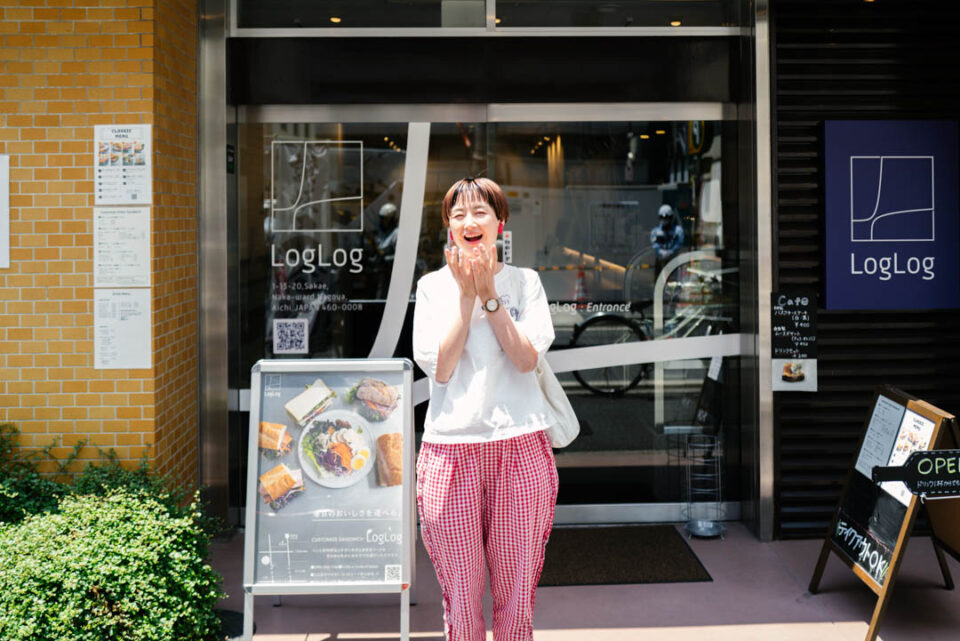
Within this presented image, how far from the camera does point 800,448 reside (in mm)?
5730

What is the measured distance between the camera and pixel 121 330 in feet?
15.5

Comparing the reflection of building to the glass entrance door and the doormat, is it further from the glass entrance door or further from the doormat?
the doormat

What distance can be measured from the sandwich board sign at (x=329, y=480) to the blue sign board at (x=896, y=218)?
2694 millimetres

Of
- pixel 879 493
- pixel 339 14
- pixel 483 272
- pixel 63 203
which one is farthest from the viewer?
pixel 339 14

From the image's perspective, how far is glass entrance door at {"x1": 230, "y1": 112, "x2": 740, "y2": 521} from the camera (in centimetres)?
585

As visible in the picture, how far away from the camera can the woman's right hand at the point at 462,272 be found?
125 inches

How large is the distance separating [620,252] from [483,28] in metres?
1.46

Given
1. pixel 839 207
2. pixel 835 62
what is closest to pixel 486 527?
pixel 839 207

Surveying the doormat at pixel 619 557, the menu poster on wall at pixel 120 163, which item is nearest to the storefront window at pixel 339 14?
the menu poster on wall at pixel 120 163

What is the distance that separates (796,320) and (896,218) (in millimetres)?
770

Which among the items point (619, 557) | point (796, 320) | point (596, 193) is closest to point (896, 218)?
point (796, 320)

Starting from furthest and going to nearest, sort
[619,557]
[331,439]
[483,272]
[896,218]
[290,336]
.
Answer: [290,336], [896,218], [619,557], [331,439], [483,272]

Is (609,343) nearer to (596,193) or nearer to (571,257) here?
(571,257)

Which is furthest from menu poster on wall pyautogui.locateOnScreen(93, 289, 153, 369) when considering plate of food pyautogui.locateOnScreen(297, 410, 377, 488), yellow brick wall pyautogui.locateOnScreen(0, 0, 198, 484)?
plate of food pyautogui.locateOnScreen(297, 410, 377, 488)
